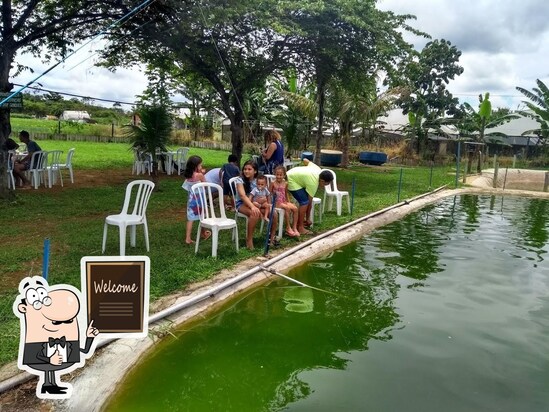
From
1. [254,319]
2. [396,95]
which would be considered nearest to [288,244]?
[254,319]

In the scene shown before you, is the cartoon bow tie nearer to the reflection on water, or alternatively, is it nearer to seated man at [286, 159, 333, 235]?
the reflection on water

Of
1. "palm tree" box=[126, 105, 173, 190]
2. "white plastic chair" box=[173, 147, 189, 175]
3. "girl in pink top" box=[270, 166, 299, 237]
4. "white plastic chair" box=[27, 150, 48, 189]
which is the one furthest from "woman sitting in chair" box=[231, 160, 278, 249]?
"white plastic chair" box=[173, 147, 189, 175]

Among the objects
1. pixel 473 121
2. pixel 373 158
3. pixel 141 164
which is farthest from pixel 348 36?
pixel 473 121

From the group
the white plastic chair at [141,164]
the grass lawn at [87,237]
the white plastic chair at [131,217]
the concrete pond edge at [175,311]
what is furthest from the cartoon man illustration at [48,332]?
the white plastic chair at [141,164]

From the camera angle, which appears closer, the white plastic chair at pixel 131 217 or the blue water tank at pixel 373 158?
the white plastic chair at pixel 131 217

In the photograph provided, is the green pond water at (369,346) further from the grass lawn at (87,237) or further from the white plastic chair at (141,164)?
the white plastic chair at (141,164)

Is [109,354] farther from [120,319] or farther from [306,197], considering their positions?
[306,197]

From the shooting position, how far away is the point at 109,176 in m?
14.3

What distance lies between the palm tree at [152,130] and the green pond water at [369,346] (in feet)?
22.7

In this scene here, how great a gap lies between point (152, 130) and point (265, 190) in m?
6.17

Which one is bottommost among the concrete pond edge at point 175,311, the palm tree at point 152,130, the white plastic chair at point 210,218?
the concrete pond edge at point 175,311

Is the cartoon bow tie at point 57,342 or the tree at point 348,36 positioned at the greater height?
the tree at point 348,36

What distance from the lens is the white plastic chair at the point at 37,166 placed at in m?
11.3

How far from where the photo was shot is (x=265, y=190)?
290 inches
